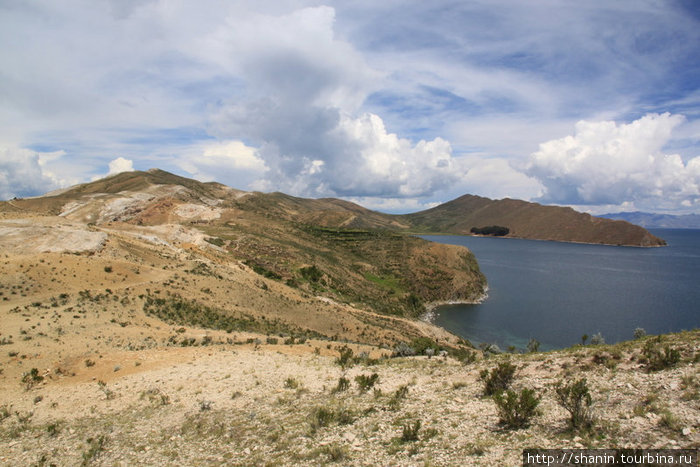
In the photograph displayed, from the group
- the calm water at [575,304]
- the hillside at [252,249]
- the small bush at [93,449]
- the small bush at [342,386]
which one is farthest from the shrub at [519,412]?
the calm water at [575,304]

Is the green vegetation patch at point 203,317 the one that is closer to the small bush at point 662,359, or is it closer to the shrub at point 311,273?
A: the small bush at point 662,359

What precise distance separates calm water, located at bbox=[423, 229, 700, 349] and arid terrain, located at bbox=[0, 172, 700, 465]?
26.9 m

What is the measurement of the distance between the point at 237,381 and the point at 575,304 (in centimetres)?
7018

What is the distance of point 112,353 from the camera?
59.6 ft

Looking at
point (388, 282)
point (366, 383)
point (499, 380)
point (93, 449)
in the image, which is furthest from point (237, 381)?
point (388, 282)

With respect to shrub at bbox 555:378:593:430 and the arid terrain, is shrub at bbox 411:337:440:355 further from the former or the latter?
shrub at bbox 555:378:593:430

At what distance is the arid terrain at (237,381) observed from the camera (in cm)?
876

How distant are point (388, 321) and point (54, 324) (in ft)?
111

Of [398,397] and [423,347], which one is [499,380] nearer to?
[398,397]

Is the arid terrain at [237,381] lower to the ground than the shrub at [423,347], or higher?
higher

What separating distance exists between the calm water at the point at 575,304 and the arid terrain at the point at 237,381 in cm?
2686

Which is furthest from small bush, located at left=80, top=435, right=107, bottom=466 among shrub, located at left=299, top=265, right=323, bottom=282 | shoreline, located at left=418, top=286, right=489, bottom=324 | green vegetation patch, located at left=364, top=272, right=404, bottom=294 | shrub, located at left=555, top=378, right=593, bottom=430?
green vegetation patch, located at left=364, top=272, right=404, bottom=294

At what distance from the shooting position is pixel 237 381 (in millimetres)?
15102

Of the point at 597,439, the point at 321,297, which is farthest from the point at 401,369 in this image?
the point at 321,297
